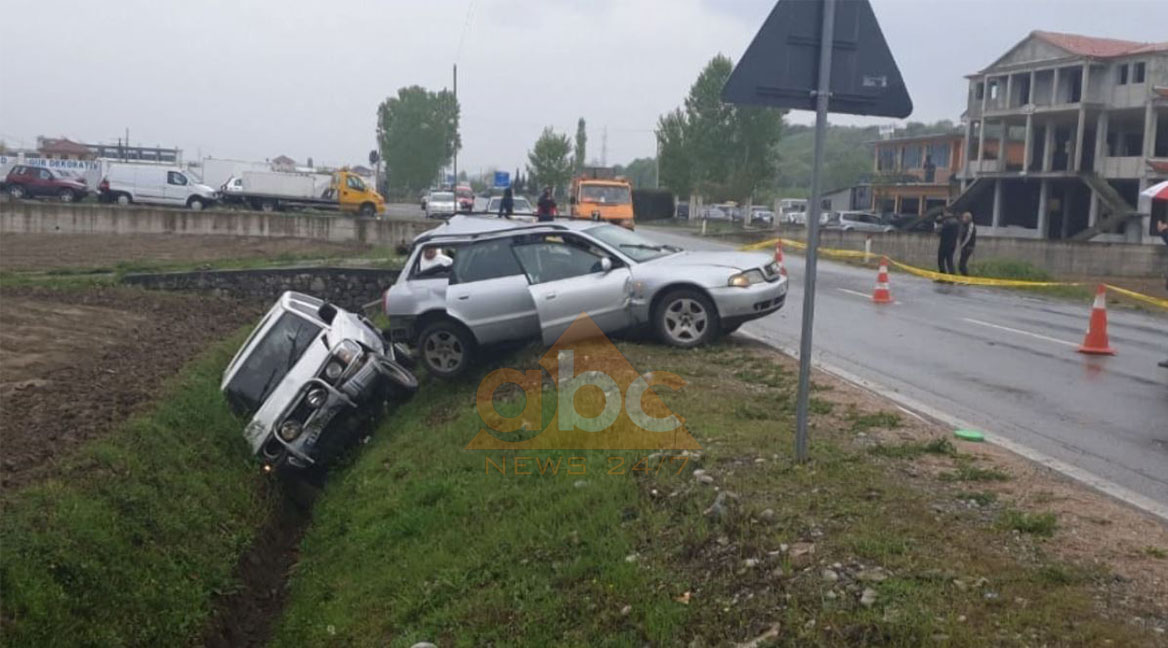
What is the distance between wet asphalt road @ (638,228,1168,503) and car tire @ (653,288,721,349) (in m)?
1.36

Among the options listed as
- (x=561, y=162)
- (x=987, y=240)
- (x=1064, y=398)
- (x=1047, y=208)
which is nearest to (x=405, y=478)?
(x=1064, y=398)

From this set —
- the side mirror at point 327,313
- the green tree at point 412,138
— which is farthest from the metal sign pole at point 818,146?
the green tree at point 412,138

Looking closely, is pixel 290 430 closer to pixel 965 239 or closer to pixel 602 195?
pixel 965 239

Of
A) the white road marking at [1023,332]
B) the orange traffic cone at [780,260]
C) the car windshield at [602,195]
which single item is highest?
the car windshield at [602,195]

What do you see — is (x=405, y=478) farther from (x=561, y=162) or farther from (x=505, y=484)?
(x=561, y=162)

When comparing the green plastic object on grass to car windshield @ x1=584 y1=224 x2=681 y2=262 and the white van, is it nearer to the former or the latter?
car windshield @ x1=584 y1=224 x2=681 y2=262

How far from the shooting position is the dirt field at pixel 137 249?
30227 mm

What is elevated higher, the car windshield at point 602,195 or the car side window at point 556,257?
the car windshield at point 602,195

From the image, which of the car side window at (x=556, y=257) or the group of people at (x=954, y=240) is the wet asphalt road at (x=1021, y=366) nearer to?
the car side window at (x=556, y=257)

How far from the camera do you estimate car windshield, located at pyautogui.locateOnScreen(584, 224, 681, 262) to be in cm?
1257

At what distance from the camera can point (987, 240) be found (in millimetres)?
33125

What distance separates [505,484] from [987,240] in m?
28.5

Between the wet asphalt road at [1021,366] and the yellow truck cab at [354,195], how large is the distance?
31.4 metres

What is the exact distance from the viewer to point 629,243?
12.9 meters
